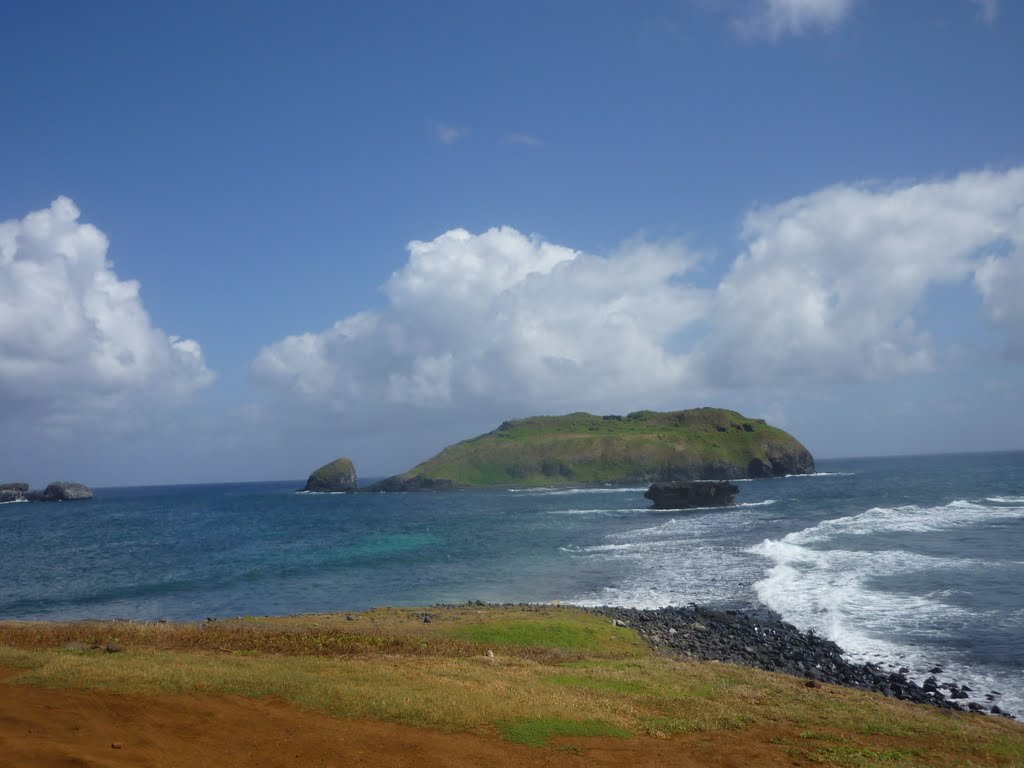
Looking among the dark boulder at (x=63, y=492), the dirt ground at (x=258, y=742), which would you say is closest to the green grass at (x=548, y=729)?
the dirt ground at (x=258, y=742)

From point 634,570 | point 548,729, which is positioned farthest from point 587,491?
point 548,729

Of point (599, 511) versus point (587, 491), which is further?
point (587, 491)

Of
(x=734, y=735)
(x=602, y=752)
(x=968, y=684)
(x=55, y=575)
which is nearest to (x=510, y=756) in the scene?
(x=602, y=752)

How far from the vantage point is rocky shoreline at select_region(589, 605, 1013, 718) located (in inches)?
835

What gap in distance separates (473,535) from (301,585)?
28.9 metres

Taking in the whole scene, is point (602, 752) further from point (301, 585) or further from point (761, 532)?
point (761, 532)

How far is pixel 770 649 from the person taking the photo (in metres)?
26.6

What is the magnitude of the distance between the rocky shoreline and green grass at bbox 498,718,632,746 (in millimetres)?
7869

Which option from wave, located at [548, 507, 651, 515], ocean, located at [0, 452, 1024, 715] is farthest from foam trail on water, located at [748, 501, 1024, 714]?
wave, located at [548, 507, 651, 515]

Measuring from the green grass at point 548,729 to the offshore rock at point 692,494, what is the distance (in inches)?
3528

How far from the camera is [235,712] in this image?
45.3 ft

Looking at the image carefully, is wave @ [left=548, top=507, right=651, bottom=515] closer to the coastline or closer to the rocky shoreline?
the coastline

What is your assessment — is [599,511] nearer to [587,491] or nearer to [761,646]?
[587,491]

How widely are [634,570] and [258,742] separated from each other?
36299 mm
